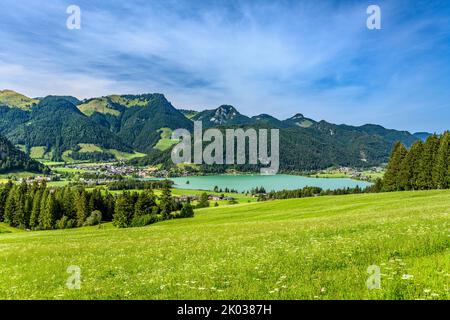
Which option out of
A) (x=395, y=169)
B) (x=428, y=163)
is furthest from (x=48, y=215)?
(x=428, y=163)

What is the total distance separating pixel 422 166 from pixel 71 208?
111387mm

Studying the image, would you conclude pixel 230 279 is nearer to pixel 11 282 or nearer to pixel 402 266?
pixel 402 266

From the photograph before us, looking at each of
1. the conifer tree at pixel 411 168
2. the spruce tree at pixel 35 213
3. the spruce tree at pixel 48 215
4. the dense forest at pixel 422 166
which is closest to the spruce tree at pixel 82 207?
the spruce tree at pixel 48 215

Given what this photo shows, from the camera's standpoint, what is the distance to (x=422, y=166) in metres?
90.9

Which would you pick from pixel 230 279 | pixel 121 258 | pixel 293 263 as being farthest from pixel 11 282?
pixel 293 263

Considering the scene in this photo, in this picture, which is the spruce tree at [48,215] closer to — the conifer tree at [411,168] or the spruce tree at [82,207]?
the spruce tree at [82,207]

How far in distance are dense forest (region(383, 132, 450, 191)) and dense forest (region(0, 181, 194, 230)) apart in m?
62.6

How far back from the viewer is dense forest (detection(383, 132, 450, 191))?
85.6m

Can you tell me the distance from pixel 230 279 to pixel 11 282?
35.6ft

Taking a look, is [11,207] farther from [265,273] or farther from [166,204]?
[265,273]

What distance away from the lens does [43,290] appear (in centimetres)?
1316

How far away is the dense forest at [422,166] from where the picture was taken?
85625 mm

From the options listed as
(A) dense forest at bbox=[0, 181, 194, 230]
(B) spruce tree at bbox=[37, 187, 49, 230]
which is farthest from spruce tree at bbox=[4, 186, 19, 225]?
(B) spruce tree at bbox=[37, 187, 49, 230]
